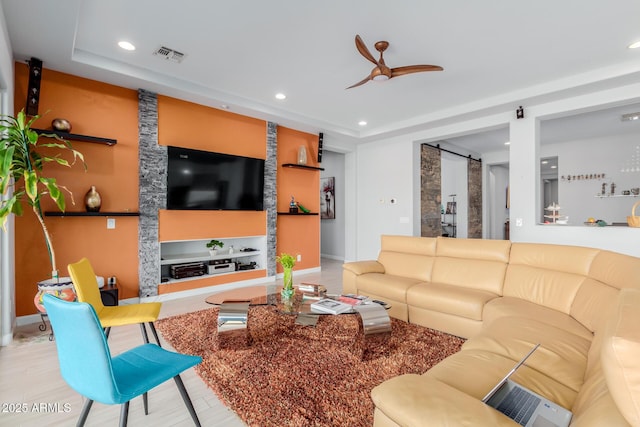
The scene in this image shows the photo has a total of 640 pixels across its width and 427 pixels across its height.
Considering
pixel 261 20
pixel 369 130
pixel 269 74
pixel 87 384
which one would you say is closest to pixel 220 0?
pixel 261 20

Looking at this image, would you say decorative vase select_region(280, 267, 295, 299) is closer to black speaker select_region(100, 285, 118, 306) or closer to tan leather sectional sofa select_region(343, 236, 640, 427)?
tan leather sectional sofa select_region(343, 236, 640, 427)

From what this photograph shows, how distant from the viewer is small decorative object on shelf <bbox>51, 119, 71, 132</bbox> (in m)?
3.38

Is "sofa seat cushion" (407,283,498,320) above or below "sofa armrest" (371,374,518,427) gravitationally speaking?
below

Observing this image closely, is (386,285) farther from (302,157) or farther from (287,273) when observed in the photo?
(302,157)

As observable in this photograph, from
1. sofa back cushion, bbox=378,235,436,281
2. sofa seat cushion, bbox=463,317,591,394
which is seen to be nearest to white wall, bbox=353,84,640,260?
sofa back cushion, bbox=378,235,436,281

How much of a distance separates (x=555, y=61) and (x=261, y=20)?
3156 millimetres

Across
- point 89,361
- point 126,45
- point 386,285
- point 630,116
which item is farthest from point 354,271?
point 630,116

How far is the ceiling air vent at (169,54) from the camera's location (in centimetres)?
320

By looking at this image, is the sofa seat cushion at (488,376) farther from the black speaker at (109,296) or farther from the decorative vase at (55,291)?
the black speaker at (109,296)

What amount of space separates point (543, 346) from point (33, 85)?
4947 mm

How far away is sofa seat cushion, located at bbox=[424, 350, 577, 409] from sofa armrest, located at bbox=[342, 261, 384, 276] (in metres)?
2.11

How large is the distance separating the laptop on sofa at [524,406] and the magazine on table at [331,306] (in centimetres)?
133

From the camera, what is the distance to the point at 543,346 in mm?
1813

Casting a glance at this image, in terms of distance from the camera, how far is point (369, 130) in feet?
20.5
